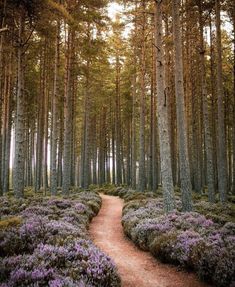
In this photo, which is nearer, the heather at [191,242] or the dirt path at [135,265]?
the heather at [191,242]

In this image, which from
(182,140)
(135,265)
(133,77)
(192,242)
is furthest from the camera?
(133,77)

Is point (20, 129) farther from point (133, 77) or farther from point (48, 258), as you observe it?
point (133, 77)

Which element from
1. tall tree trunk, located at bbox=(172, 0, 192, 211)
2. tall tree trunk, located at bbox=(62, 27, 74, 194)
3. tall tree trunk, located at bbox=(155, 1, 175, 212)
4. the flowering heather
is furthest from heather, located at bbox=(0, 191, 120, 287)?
tall tree trunk, located at bbox=(62, 27, 74, 194)

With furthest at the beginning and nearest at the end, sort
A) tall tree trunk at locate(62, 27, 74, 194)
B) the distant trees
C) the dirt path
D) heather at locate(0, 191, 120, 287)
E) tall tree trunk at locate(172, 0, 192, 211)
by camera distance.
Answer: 1. tall tree trunk at locate(62, 27, 74, 194)
2. the distant trees
3. tall tree trunk at locate(172, 0, 192, 211)
4. the dirt path
5. heather at locate(0, 191, 120, 287)

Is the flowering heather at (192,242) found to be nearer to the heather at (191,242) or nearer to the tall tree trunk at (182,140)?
the heather at (191,242)

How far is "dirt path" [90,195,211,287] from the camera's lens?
20.9 feet

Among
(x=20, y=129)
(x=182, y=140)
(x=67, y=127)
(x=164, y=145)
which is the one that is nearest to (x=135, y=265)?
(x=164, y=145)

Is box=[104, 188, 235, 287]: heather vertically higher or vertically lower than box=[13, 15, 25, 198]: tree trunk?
lower

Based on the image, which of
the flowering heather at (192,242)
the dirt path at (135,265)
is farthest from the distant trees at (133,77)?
the dirt path at (135,265)

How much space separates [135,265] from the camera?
767cm

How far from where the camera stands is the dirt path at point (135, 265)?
20.9 feet

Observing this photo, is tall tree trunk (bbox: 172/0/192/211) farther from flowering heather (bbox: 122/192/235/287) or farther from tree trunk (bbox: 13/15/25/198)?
tree trunk (bbox: 13/15/25/198)

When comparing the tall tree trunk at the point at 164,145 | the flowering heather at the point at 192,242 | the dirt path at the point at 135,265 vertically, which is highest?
the tall tree trunk at the point at 164,145

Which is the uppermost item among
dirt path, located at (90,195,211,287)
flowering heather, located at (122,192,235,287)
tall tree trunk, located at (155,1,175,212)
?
tall tree trunk, located at (155,1,175,212)
